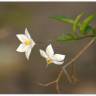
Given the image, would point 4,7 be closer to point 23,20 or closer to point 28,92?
point 23,20

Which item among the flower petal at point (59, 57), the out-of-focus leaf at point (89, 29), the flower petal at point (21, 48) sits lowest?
the flower petal at point (59, 57)

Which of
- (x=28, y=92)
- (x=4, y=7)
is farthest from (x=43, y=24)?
(x=28, y=92)

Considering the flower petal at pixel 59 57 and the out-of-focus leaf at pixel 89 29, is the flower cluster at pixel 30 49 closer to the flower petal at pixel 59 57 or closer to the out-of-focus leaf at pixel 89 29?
the flower petal at pixel 59 57

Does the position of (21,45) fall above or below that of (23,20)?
below

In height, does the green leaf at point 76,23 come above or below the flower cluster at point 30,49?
above

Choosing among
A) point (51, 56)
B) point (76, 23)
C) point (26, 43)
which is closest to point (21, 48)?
point (26, 43)

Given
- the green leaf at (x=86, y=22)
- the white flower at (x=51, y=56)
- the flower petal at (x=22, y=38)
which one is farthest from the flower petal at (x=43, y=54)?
the green leaf at (x=86, y=22)
